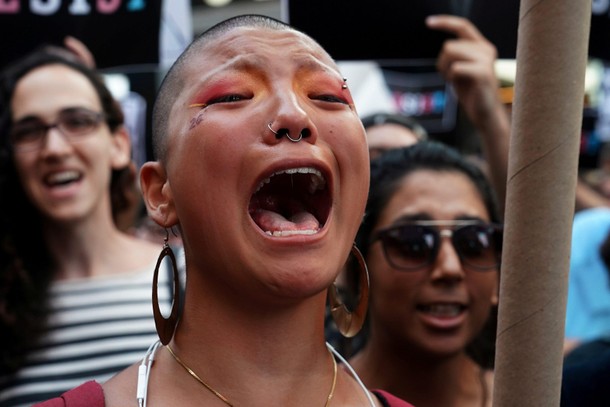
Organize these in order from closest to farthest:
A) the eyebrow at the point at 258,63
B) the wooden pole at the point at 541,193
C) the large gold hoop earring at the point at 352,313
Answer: the wooden pole at the point at 541,193 → the eyebrow at the point at 258,63 → the large gold hoop earring at the point at 352,313

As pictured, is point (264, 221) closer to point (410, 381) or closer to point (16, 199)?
point (410, 381)

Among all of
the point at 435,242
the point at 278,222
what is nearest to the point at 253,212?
the point at 278,222

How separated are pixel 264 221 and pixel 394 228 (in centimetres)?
139

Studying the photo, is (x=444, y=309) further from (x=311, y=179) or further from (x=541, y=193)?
(x=541, y=193)

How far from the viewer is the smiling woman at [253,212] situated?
1.79 metres

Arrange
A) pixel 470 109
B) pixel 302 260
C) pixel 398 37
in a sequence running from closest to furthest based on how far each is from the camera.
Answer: pixel 302 260, pixel 470 109, pixel 398 37

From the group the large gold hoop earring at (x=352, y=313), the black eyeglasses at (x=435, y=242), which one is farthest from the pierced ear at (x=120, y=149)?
the large gold hoop earring at (x=352, y=313)

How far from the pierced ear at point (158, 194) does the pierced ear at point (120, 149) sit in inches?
76.0

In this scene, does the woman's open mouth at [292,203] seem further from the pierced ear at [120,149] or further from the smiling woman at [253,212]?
the pierced ear at [120,149]

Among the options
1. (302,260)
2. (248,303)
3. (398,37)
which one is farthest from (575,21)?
(398,37)

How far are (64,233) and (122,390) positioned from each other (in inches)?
76.6

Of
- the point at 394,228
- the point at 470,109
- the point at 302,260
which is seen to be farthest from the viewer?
the point at 470,109

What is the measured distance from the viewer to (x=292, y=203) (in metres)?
1.97

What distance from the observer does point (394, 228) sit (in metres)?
3.16
